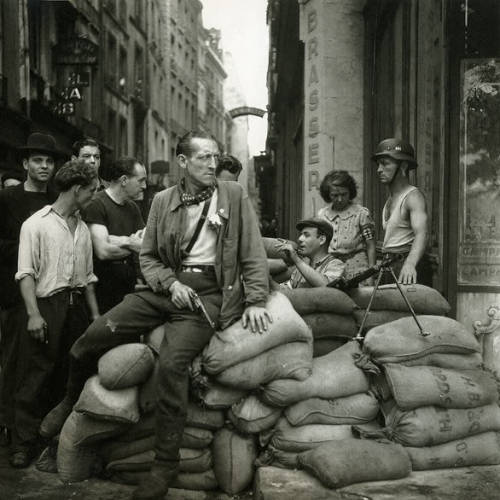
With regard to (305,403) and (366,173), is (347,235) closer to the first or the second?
(305,403)

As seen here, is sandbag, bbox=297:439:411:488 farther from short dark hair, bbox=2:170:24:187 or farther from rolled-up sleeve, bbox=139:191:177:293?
short dark hair, bbox=2:170:24:187

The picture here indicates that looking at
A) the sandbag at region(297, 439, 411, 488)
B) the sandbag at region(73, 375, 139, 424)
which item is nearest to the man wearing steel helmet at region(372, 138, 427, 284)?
the sandbag at region(297, 439, 411, 488)

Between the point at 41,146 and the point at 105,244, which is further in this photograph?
the point at 105,244

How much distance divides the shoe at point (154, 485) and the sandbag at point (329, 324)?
4.31 ft

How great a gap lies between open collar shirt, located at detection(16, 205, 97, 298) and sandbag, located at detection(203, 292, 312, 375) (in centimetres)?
129

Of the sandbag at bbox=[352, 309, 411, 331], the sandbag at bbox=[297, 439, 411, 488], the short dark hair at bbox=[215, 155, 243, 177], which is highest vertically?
the short dark hair at bbox=[215, 155, 243, 177]

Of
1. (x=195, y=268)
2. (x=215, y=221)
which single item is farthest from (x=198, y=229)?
(x=195, y=268)

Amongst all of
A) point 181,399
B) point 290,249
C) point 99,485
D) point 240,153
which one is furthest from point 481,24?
point 240,153

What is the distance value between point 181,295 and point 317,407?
1022 mm

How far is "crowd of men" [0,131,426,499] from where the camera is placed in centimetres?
431

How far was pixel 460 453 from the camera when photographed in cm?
443

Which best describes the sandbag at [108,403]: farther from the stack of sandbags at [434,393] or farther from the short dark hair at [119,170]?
the short dark hair at [119,170]

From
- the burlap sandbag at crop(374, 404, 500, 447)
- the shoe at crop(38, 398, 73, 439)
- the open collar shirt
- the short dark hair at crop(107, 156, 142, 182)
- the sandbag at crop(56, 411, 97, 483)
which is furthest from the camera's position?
the short dark hair at crop(107, 156, 142, 182)

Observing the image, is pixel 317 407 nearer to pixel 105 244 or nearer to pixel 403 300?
pixel 403 300
